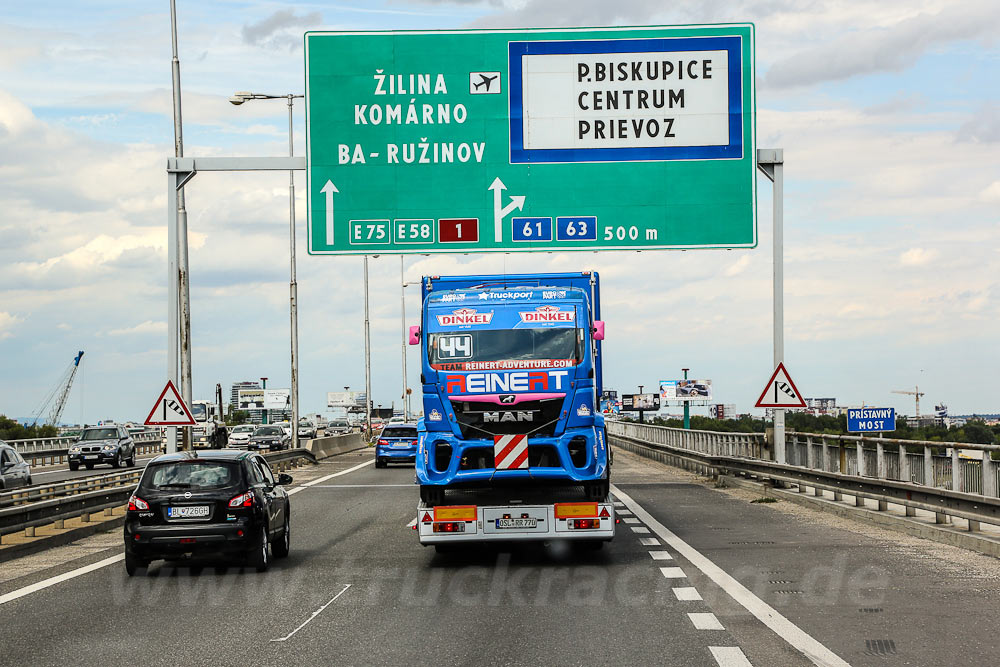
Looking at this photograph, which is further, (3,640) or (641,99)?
(641,99)

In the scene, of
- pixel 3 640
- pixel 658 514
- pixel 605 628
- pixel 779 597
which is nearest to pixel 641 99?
pixel 658 514

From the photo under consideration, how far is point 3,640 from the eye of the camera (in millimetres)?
10344

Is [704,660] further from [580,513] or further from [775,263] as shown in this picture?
[775,263]

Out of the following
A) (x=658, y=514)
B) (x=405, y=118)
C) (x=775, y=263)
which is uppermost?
(x=405, y=118)

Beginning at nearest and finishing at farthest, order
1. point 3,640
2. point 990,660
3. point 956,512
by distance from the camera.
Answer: point 990,660
point 3,640
point 956,512

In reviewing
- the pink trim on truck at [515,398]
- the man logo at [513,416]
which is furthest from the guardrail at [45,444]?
the man logo at [513,416]

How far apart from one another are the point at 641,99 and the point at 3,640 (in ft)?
55.8

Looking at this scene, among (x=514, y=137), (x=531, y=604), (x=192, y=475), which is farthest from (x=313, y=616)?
(x=514, y=137)

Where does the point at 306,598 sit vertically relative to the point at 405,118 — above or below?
below

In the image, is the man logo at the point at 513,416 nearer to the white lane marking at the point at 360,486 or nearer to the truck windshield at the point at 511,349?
the truck windshield at the point at 511,349

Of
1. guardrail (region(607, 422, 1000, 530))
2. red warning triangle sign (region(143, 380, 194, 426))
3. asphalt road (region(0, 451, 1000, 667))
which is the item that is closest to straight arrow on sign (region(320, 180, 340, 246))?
red warning triangle sign (region(143, 380, 194, 426))

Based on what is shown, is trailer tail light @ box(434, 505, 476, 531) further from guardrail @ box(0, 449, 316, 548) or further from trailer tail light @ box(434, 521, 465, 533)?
guardrail @ box(0, 449, 316, 548)

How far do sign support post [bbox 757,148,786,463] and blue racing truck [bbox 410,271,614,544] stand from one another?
10.6 meters

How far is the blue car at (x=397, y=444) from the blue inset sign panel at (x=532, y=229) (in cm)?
2089
